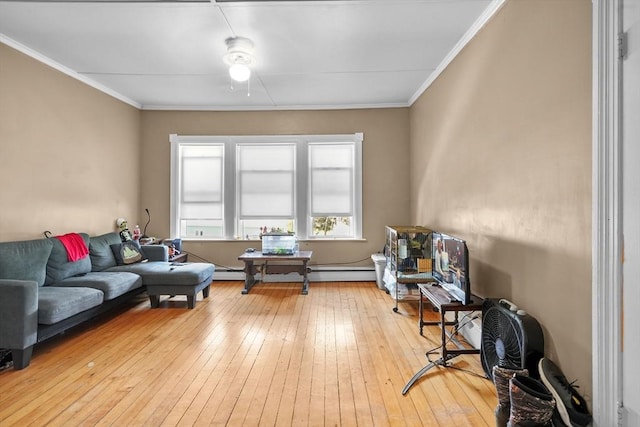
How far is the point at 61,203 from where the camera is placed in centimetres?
404

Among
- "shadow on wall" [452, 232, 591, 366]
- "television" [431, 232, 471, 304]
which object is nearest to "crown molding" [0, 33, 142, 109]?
"television" [431, 232, 471, 304]

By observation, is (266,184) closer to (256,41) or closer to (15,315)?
(256,41)

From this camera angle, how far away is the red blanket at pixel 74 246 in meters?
3.69

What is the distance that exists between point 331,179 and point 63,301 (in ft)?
12.7

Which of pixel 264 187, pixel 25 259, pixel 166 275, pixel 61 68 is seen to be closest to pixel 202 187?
pixel 264 187

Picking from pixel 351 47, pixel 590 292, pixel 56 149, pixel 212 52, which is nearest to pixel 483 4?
pixel 351 47

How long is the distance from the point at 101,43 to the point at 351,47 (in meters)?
2.60

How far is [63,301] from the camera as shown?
2881 mm

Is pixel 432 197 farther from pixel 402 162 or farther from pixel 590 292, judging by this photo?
pixel 590 292

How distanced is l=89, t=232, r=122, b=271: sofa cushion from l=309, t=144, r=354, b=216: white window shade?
297 cm

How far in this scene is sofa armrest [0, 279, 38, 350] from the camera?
2561 mm

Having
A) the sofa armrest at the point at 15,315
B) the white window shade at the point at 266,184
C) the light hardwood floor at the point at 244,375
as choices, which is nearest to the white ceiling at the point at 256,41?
the white window shade at the point at 266,184

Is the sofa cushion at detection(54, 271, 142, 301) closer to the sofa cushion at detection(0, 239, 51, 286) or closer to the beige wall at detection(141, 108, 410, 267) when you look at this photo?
the sofa cushion at detection(0, 239, 51, 286)
